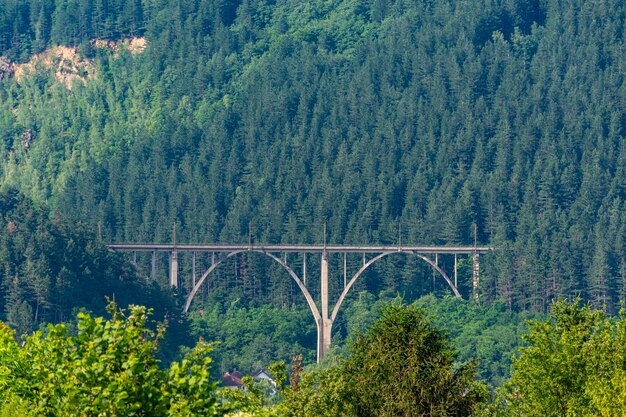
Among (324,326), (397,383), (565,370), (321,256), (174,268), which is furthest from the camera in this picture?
(321,256)

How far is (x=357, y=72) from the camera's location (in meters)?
198

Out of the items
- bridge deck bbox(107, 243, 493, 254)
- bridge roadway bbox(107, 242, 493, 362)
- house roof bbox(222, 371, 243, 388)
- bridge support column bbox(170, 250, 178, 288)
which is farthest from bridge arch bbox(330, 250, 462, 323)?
house roof bbox(222, 371, 243, 388)

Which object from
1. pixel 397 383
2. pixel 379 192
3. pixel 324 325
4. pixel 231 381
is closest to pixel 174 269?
pixel 324 325

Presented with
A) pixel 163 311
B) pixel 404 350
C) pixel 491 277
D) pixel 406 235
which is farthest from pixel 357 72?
pixel 404 350

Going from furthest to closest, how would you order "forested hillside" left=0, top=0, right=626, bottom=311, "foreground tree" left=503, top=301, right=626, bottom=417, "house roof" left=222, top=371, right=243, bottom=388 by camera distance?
"forested hillside" left=0, top=0, right=626, bottom=311
"house roof" left=222, top=371, right=243, bottom=388
"foreground tree" left=503, top=301, right=626, bottom=417

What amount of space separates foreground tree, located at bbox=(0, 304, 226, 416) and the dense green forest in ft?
307

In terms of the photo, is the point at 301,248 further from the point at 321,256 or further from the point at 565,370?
the point at 565,370

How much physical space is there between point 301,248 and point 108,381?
4676 inches

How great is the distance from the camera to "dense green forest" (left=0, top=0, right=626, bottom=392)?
14062 centimetres

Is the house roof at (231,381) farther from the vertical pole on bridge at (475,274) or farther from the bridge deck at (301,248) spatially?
the vertical pole on bridge at (475,274)

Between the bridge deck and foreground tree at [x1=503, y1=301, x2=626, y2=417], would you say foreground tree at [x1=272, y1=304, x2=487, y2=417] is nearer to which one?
foreground tree at [x1=503, y1=301, x2=626, y2=417]

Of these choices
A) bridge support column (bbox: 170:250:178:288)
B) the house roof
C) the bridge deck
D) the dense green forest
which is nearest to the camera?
the house roof

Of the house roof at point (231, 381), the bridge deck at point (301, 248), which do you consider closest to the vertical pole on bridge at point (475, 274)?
the bridge deck at point (301, 248)

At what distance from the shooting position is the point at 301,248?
496 feet
